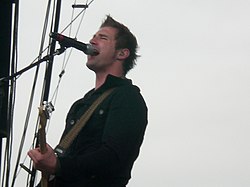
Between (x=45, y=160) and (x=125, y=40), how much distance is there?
1.01 m

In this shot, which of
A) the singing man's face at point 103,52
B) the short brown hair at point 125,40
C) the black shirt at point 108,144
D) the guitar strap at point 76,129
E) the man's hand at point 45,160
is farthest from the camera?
the short brown hair at point 125,40

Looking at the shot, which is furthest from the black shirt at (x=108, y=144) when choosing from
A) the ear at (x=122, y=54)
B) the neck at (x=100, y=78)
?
the ear at (x=122, y=54)

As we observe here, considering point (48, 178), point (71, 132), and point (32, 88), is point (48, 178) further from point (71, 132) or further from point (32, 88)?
point (32, 88)

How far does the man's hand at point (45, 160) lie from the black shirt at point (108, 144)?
42mm

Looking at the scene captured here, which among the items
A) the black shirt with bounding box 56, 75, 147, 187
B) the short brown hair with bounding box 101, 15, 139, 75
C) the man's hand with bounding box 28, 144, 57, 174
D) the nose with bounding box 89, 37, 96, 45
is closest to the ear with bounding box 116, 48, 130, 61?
the short brown hair with bounding box 101, 15, 139, 75

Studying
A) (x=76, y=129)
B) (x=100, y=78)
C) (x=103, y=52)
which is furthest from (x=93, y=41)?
(x=76, y=129)

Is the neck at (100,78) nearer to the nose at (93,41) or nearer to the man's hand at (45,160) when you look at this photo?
the nose at (93,41)

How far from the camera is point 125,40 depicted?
3.36m

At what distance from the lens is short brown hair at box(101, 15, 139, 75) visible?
3.32m

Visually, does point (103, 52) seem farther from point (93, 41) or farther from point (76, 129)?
point (76, 129)

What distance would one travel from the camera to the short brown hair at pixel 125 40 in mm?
3318

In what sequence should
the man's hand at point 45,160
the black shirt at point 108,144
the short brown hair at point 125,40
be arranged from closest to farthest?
the man's hand at point 45,160, the black shirt at point 108,144, the short brown hair at point 125,40

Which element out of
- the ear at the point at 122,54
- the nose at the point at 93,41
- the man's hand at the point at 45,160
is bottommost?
the man's hand at the point at 45,160

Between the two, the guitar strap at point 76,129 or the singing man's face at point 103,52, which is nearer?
the guitar strap at point 76,129
